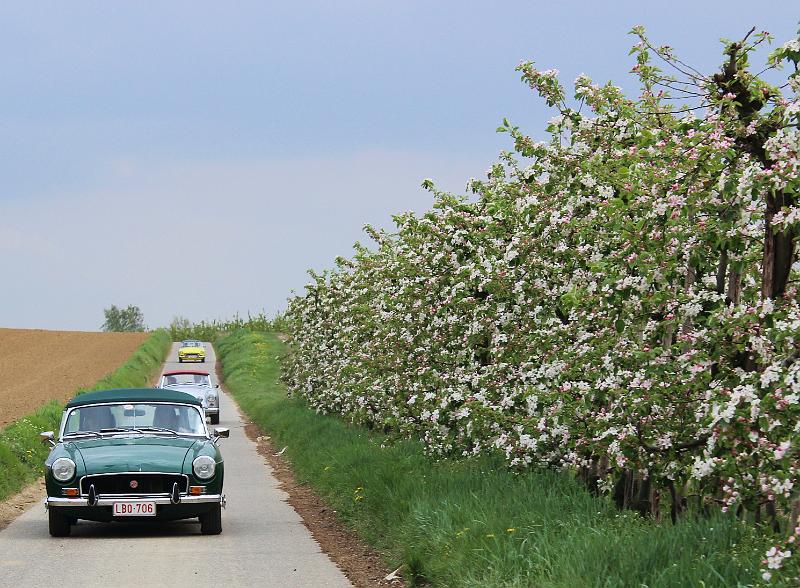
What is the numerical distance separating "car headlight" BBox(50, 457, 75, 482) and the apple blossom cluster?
161 inches

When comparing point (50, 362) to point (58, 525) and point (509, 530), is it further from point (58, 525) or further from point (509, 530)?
point (509, 530)

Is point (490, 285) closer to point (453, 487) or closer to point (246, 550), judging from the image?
point (453, 487)

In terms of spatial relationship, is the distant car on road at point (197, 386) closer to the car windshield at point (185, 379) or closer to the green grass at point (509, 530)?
the car windshield at point (185, 379)

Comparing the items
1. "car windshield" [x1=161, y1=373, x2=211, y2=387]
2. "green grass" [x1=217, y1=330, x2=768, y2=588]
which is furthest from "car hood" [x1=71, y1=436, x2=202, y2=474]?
"car windshield" [x1=161, y1=373, x2=211, y2=387]

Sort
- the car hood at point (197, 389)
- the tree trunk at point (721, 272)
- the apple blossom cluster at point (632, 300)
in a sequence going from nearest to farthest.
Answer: the apple blossom cluster at point (632, 300)
the tree trunk at point (721, 272)
the car hood at point (197, 389)

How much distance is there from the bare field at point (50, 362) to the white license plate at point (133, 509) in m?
17.2

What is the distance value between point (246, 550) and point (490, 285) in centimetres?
374

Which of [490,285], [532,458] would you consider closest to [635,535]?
[532,458]

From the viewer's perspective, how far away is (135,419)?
15.0 meters

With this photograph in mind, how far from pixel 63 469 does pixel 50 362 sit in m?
60.0

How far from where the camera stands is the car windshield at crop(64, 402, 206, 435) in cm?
1481

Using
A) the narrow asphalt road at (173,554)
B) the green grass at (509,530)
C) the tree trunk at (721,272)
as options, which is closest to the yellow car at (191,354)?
the green grass at (509,530)

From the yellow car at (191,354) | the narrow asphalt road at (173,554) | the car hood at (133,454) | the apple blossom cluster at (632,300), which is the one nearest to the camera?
the apple blossom cluster at (632,300)

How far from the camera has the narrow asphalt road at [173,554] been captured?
34.7 feet
